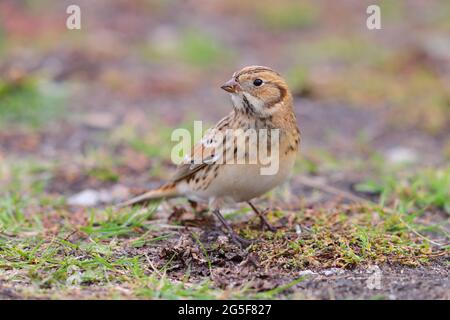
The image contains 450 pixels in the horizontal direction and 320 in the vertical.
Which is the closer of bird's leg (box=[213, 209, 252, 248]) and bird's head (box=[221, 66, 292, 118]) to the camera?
bird's leg (box=[213, 209, 252, 248])

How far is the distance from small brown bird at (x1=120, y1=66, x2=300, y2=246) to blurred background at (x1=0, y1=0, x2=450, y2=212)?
Answer: 1418 millimetres

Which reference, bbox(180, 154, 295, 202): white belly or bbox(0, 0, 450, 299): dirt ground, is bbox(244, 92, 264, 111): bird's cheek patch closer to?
bbox(180, 154, 295, 202): white belly

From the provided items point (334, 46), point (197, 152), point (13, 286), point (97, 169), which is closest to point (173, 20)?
point (334, 46)

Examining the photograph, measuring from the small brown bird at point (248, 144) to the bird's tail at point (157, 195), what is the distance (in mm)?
373

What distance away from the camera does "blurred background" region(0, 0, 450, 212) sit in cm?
759

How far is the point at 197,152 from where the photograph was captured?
579 cm

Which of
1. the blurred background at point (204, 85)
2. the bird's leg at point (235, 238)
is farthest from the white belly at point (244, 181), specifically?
the blurred background at point (204, 85)

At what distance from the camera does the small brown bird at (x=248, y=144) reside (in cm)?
527

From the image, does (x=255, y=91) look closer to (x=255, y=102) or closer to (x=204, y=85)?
(x=255, y=102)

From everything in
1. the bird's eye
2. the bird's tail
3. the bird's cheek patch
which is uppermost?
the bird's eye

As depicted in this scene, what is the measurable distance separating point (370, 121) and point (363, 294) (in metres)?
5.88

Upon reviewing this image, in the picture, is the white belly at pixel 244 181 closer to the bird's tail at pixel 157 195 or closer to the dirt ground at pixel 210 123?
the dirt ground at pixel 210 123

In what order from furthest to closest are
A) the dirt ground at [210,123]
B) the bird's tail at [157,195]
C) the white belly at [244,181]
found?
the bird's tail at [157,195] < the white belly at [244,181] < the dirt ground at [210,123]

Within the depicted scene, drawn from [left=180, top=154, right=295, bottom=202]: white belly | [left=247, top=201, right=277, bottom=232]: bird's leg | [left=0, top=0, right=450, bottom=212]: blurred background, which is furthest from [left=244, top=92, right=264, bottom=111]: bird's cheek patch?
[left=0, top=0, right=450, bottom=212]: blurred background
